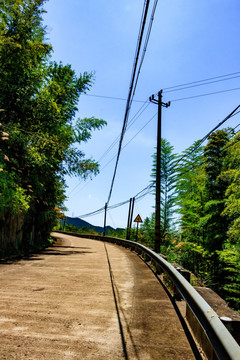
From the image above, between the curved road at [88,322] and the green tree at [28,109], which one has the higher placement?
the green tree at [28,109]

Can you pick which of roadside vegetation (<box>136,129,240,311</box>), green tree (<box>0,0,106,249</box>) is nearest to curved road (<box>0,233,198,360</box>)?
green tree (<box>0,0,106,249</box>)

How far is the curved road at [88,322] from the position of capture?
8.85 ft

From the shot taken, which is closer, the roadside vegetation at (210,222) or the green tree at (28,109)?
the green tree at (28,109)

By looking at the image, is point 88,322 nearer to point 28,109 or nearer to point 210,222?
point 28,109

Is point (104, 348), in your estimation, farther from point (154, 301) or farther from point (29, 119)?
point (29, 119)

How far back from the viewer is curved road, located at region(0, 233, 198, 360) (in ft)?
8.85

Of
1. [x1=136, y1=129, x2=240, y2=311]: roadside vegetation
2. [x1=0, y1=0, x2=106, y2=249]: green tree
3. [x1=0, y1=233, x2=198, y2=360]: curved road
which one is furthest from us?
[x1=136, y1=129, x2=240, y2=311]: roadside vegetation

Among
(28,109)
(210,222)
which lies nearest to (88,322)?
(28,109)

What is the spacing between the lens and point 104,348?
2.79 meters

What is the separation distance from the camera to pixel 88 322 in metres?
3.52

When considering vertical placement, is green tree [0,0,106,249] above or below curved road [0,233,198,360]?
above

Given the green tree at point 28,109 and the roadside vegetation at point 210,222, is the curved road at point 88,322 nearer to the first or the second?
the green tree at point 28,109

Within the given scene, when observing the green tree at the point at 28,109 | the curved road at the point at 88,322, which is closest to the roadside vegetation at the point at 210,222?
the green tree at the point at 28,109

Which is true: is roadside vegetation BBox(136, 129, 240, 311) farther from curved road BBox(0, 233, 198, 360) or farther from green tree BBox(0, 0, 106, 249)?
curved road BBox(0, 233, 198, 360)
